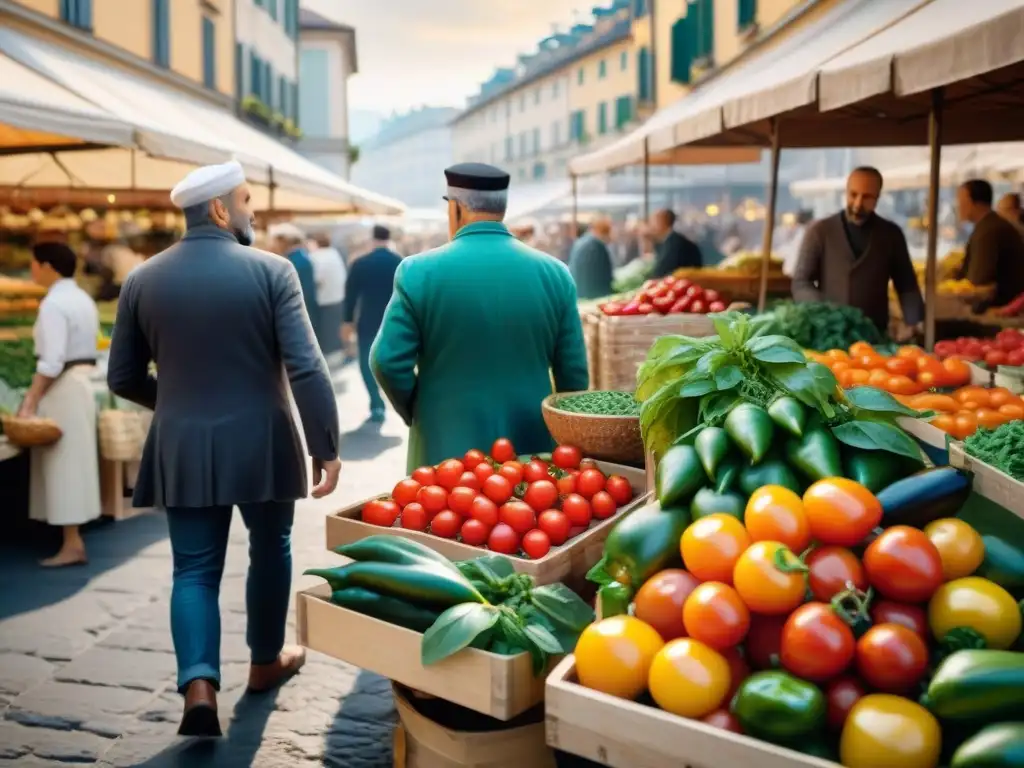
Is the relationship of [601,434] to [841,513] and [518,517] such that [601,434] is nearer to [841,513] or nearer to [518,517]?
[518,517]

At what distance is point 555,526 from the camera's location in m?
2.99

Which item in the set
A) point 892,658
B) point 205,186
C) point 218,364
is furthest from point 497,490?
point 205,186

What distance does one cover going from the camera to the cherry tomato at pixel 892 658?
6.45 feet

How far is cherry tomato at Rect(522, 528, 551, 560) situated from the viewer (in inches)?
113

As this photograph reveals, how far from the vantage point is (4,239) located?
35.7 feet

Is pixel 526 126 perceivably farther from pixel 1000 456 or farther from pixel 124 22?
pixel 1000 456

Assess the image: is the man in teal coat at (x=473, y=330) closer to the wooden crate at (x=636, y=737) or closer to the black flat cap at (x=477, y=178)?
the black flat cap at (x=477, y=178)

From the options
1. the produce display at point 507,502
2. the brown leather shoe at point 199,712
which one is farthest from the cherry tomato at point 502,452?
the brown leather shoe at point 199,712

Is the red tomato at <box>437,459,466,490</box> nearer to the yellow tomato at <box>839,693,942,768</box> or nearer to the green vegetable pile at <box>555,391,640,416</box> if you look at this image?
the green vegetable pile at <box>555,391,640,416</box>

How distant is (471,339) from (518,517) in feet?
3.98

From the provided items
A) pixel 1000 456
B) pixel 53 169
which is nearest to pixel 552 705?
pixel 1000 456

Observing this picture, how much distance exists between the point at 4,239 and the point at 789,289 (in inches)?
312

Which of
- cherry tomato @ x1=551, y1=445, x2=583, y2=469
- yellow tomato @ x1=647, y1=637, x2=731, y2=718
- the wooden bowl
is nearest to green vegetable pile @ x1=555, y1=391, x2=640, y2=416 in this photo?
the wooden bowl

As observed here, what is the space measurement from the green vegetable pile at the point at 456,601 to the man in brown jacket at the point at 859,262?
4.64 meters
